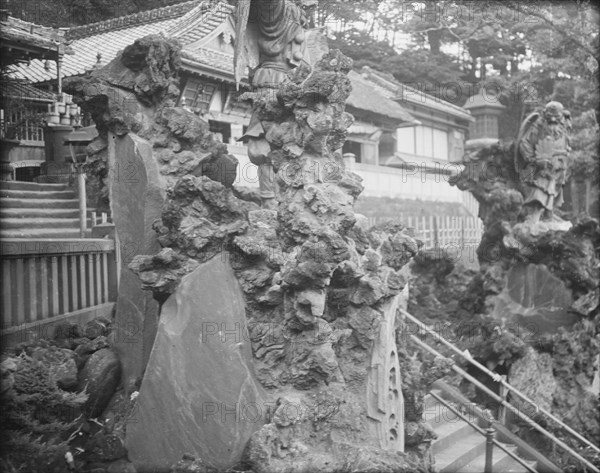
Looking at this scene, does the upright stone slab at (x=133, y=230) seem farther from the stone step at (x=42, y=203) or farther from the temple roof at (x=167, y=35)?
the temple roof at (x=167, y=35)

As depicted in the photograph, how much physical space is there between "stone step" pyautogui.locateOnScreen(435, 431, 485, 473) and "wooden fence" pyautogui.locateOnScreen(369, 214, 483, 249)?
23.3ft

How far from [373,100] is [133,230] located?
13.5 m

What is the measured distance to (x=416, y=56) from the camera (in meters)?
14.2

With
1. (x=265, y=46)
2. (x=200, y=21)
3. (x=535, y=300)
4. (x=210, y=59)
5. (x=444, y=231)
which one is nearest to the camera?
(x=265, y=46)

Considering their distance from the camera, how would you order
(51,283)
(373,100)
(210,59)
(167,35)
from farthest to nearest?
(373,100) < (210,59) < (167,35) < (51,283)

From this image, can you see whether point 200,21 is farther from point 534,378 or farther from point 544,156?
point 534,378

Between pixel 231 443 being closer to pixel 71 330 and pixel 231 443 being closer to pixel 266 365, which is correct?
pixel 266 365

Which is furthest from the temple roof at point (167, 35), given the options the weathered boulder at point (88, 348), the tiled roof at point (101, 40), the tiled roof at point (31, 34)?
the weathered boulder at point (88, 348)

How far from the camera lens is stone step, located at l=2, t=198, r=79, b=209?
22.9ft

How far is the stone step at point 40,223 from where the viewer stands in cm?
668

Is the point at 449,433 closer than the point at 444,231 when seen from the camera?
Yes

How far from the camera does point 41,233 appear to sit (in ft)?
23.1

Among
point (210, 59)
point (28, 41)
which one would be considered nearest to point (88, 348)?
point (28, 41)

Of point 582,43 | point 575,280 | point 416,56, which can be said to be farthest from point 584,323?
point 416,56
